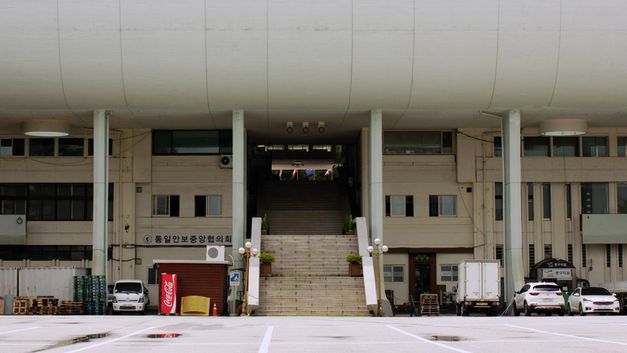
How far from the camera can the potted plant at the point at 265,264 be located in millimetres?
44438

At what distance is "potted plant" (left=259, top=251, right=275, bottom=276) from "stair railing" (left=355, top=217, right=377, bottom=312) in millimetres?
4447

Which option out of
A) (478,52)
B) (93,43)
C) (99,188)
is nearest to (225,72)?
(93,43)

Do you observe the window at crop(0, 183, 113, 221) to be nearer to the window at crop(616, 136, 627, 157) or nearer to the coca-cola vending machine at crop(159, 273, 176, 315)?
the coca-cola vending machine at crop(159, 273, 176, 315)

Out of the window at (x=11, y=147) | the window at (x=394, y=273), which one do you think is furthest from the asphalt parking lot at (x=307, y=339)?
the window at (x=11, y=147)

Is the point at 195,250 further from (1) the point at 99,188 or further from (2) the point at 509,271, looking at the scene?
(2) the point at 509,271

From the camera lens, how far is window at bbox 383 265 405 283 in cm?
5373

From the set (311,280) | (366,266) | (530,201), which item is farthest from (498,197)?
(311,280)

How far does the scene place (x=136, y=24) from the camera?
4262cm

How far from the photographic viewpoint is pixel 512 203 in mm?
46844

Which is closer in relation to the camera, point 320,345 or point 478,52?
point 320,345

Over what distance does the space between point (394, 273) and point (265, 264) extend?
1160 cm

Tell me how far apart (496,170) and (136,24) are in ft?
76.0

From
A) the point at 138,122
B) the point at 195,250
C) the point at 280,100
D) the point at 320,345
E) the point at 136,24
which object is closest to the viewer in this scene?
the point at 320,345

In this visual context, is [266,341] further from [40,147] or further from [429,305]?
[40,147]
